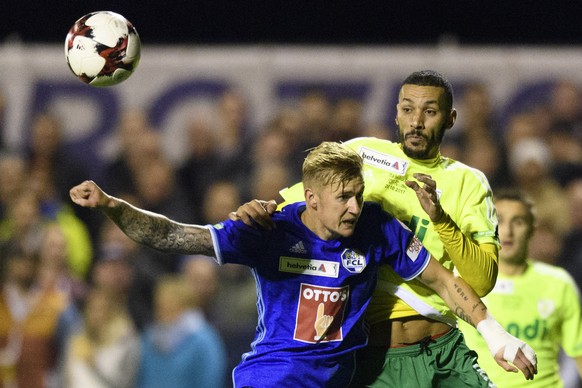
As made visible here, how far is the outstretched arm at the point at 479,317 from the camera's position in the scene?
4395 mm

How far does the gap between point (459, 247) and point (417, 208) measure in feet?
1.28

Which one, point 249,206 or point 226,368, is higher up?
point 249,206

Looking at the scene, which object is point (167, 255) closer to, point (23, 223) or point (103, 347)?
point (103, 347)

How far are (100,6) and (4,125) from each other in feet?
6.14

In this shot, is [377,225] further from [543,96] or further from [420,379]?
[543,96]

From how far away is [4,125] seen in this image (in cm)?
1005

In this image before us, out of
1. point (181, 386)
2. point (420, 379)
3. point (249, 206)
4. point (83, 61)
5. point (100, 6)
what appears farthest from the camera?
point (100, 6)

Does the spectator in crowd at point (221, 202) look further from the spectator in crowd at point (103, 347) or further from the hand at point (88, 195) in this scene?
the hand at point (88, 195)

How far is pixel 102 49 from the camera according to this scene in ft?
16.4

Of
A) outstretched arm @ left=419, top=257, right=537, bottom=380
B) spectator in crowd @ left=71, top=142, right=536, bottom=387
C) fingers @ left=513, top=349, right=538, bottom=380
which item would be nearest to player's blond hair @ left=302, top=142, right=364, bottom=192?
spectator in crowd @ left=71, top=142, right=536, bottom=387

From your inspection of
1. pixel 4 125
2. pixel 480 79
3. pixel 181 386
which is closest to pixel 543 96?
pixel 480 79

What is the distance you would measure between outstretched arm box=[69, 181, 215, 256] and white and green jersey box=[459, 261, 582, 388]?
7.43ft

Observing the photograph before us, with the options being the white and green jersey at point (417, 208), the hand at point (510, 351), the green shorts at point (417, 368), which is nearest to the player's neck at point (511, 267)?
the white and green jersey at point (417, 208)

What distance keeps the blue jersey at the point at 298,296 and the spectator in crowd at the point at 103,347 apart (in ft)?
17.6
